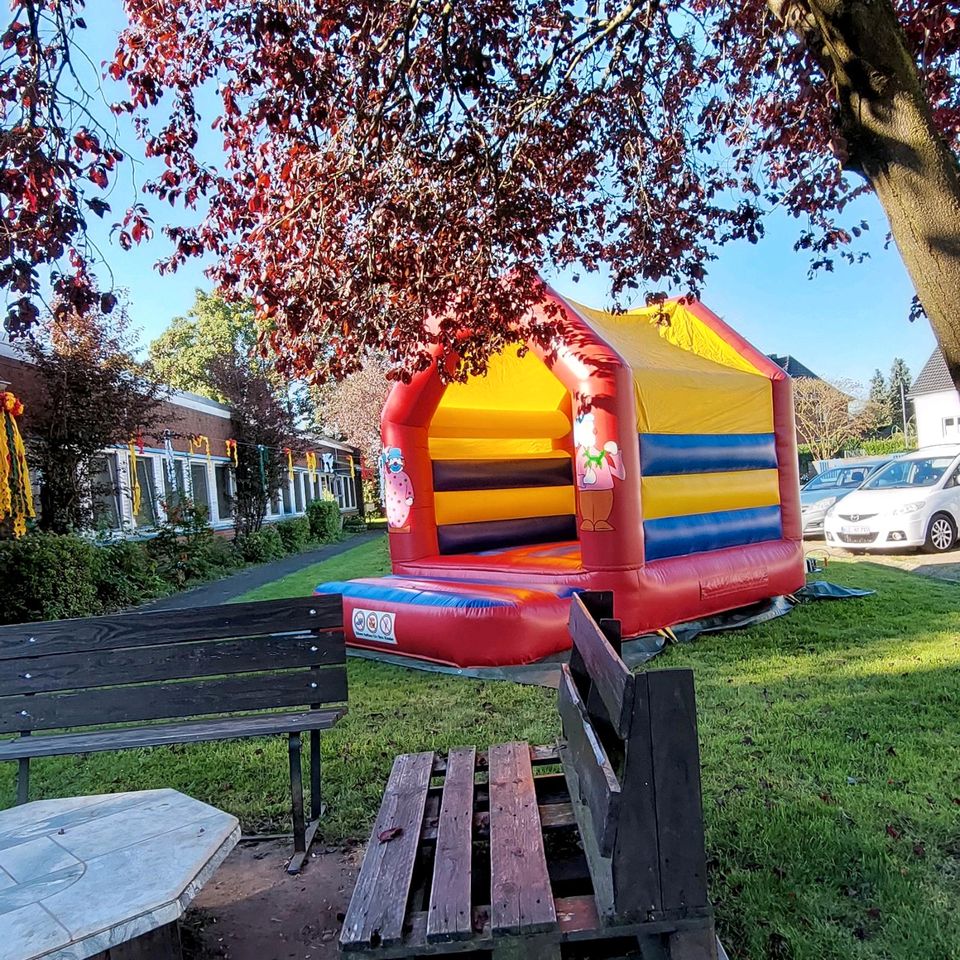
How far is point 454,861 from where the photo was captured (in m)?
2.28

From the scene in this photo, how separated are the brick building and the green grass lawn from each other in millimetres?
8347

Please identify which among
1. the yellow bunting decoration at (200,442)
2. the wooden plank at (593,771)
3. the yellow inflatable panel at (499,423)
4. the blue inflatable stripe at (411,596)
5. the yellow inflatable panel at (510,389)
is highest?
the yellow bunting decoration at (200,442)

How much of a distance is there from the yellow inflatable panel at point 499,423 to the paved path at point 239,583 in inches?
130

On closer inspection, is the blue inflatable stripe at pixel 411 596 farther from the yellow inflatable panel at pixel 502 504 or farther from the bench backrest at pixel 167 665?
the bench backrest at pixel 167 665

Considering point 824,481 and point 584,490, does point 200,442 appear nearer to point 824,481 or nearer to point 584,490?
point 584,490

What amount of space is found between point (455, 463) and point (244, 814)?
5.63m

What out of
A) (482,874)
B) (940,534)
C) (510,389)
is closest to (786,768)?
(482,874)

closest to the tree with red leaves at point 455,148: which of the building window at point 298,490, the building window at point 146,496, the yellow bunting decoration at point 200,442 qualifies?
the building window at point 146,496

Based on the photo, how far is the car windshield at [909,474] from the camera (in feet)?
42.7

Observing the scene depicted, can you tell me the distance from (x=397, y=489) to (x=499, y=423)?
1.92m

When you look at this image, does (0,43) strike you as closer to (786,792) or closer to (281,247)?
(281,247)

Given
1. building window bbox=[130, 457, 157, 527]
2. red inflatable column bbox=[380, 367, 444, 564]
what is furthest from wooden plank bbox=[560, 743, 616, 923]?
building window bbox=[130, 457, 157, 527]

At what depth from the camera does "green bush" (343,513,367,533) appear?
99.1 ft

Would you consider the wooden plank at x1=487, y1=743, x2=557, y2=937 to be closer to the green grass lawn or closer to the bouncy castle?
the green grass lawn
